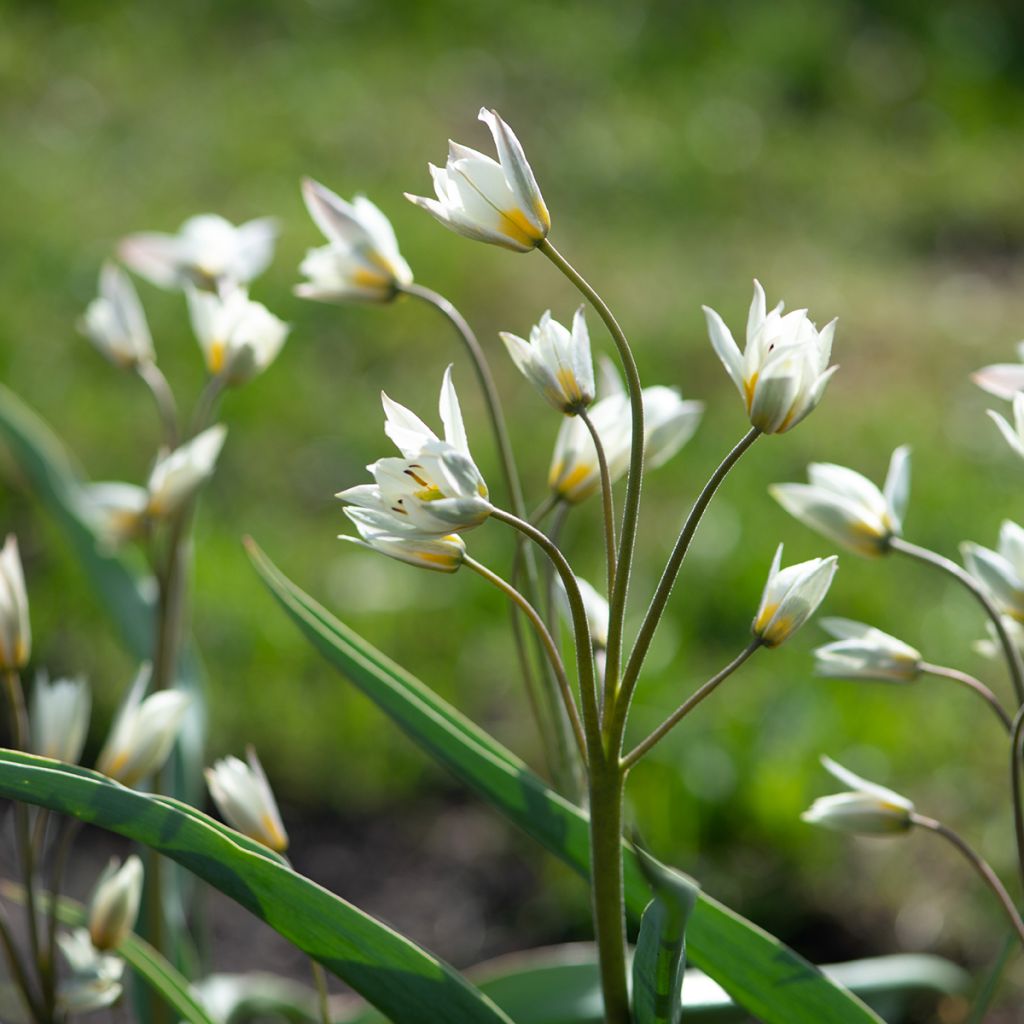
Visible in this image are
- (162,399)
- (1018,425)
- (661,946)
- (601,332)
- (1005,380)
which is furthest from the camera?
(601,332)

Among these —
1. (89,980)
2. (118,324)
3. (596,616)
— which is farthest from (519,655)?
(118,324)

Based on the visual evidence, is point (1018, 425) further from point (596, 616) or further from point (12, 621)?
point (12, 621)

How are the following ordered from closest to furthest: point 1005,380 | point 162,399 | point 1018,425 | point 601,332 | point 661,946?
point 661,946 < point 1018,425 < point 1005,380 < point 162,399 < point 601,332

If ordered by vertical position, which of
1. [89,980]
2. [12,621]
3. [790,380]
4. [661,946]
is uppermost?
[790,380]

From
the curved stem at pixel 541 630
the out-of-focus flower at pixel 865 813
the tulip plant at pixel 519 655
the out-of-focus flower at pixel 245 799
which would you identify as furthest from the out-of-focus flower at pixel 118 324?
the out-of-focus flower at pixel 865 813

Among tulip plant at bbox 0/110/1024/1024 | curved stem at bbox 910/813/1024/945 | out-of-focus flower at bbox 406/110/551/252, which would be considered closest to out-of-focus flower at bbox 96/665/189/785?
tulip plant at bbox 0/110/1024/1024
